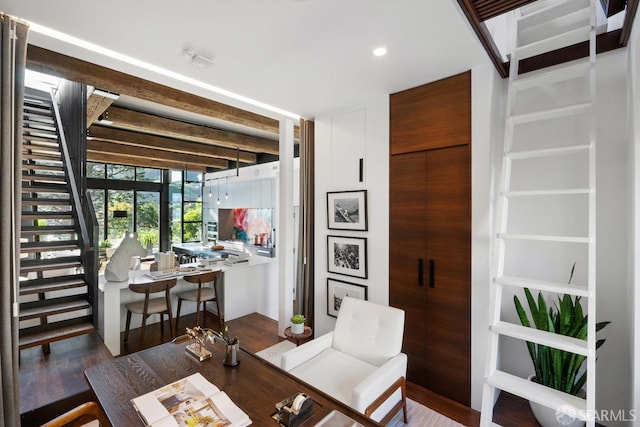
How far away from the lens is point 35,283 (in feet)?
10.5

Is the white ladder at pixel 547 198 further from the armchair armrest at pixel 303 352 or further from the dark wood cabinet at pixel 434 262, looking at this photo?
the armchair armrest at pixel 303 352

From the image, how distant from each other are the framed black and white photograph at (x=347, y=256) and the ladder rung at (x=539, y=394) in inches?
57.6

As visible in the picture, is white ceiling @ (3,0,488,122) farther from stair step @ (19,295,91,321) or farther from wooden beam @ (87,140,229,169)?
wooden beam @ (87,140,229,169)

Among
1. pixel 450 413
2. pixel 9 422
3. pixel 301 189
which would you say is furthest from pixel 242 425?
pixel 301 189

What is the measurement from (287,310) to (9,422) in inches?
99.2

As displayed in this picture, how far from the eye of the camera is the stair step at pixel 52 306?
2.83 m

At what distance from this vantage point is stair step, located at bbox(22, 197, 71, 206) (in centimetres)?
316

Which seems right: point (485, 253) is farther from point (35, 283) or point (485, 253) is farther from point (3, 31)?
point (35, 283)

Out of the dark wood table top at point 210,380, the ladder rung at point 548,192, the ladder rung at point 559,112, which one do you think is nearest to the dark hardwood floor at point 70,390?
the dark wood table top at point 210,380

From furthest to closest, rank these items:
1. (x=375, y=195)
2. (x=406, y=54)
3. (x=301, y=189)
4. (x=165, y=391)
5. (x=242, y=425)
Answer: (x=301, y=189)
(x=375, y=195)
(x=406, y=54)
(x=165, y=391)
(x=242, y=425)

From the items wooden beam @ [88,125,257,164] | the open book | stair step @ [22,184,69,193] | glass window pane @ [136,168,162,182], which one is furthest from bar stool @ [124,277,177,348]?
glass window pane @ [136,168,162,182]

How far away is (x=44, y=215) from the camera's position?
338 cm

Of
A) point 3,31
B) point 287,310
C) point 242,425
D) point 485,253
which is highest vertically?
point 3,31

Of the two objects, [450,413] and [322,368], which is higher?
[322,368]
